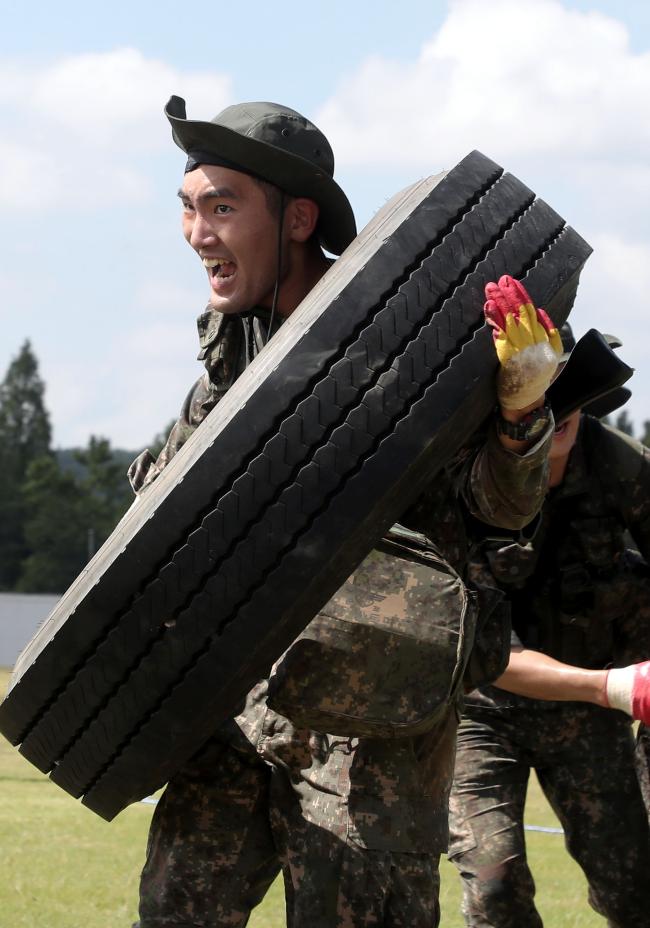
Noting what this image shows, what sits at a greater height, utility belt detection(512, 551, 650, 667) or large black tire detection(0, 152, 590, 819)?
utility belt detection(512, 551, 650, 667)

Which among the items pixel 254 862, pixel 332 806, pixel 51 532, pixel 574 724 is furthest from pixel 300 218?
pixel 51 532

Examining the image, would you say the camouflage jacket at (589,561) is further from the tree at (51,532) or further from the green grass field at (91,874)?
the tree at (51,532)

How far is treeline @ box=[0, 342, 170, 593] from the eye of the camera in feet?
233

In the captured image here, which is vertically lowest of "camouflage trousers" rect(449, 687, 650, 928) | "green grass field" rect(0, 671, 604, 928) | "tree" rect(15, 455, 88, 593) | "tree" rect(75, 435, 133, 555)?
"green grass field" rect(0, 671, 604, 928)

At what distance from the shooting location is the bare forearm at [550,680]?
15.7ft

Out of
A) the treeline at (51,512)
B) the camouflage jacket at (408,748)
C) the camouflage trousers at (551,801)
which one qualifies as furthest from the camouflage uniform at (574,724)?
the treeline at (51,512)

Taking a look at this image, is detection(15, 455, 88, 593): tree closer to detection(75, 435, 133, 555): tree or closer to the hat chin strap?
detection(75, 435, 133, 555): tree

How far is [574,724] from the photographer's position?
5660 millimetres

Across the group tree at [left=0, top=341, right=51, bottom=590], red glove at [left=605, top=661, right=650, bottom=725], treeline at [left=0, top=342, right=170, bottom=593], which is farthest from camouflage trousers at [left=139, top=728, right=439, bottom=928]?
tree at [left=0, top=341, right=51, bottom=590]

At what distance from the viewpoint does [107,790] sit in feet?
12.0

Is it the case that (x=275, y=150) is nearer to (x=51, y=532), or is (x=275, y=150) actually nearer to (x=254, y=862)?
(x=254, y=862)

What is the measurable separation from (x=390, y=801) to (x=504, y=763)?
81.9 inches

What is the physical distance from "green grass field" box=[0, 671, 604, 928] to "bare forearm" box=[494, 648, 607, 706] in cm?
175

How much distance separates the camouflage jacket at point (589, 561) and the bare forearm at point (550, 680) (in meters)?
0.37
